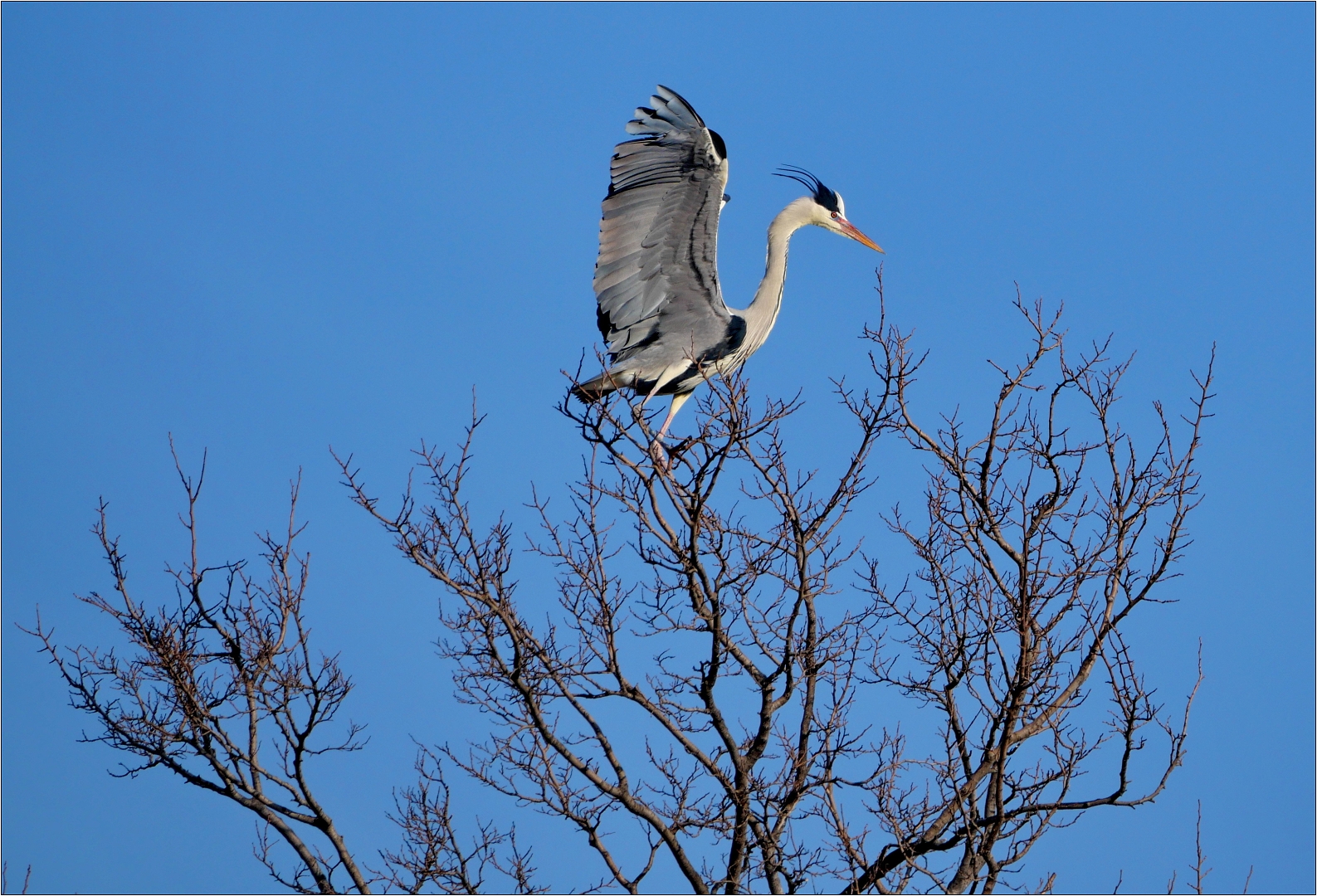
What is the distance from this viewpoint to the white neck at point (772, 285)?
341 inches

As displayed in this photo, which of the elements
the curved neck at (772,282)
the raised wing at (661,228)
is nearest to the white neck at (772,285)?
the curved neck at (772,282)

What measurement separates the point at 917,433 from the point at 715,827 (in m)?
2.23

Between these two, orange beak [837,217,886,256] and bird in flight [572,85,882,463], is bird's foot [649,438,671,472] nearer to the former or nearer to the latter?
bird in flight [572,85,882,463]

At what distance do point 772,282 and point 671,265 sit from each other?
105cm

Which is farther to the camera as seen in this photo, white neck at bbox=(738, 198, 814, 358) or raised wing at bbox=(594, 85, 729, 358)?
white neck at bbox=(738, 198, 814, 358)

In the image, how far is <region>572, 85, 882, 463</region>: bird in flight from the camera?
7430 millimetres

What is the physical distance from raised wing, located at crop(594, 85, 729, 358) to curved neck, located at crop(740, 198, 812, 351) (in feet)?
1.05

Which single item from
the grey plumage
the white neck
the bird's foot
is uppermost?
the white neck

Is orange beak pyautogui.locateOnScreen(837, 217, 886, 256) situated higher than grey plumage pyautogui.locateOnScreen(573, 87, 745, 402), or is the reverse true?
orange beak pyautogui.locateOnScreen(837, 217, 886, 256)

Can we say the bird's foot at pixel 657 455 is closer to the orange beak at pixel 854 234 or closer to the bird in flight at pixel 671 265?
the bird in flight at pixel 671 265

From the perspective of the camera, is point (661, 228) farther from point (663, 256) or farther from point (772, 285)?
point (772, 285)

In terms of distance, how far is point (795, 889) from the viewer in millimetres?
5930

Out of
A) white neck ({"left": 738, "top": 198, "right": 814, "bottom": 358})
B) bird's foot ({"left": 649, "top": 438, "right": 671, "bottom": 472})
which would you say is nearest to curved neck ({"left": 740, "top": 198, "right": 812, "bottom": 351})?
white neck ({"left": 738, "top": 198, "right": 814, "bottom": 358})

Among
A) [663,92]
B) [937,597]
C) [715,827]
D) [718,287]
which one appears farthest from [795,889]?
[663,92]
